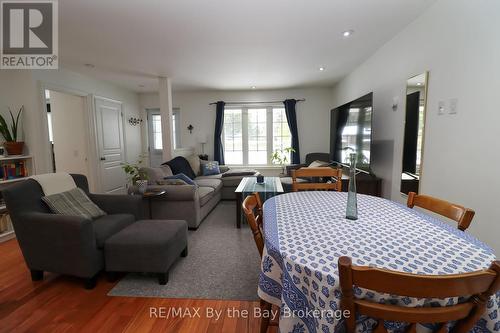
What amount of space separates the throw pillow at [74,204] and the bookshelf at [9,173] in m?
1.43

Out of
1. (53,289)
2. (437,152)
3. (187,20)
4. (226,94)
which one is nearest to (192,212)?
(53,289)

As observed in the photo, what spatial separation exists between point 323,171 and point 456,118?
1101 millimetres

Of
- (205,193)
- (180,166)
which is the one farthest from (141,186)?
(180,166)

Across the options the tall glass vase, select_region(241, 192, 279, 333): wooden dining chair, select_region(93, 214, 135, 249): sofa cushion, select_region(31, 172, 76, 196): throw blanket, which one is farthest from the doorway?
the tall glass vase

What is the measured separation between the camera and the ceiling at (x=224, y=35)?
2.13m

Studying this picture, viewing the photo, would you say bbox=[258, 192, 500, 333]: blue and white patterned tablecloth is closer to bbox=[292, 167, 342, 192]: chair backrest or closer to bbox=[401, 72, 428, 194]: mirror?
bbox=[292, 167, 342, 192]: chair backrest

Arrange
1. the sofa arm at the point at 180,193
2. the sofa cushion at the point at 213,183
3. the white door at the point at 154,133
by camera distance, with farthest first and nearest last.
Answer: the white door at the point at 154,133 < the sofa cushion at the point at 213,183 < the sofa arm at the point at 180,193

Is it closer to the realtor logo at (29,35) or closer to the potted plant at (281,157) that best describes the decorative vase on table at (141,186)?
the realtor logo at (29,35)

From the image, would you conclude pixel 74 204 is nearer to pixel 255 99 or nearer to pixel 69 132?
pixel 69 132

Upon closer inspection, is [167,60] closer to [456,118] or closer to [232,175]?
[232,175]

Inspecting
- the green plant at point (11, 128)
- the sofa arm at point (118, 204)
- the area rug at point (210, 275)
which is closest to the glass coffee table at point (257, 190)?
the area rug at point (210, 275)

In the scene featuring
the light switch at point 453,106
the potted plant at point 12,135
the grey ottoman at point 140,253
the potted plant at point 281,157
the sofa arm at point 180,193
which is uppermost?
the light switch at point 453,106

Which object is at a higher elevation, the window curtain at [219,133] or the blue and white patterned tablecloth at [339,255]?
the window curtain at [219,133]

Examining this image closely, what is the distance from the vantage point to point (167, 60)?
3521 mm
